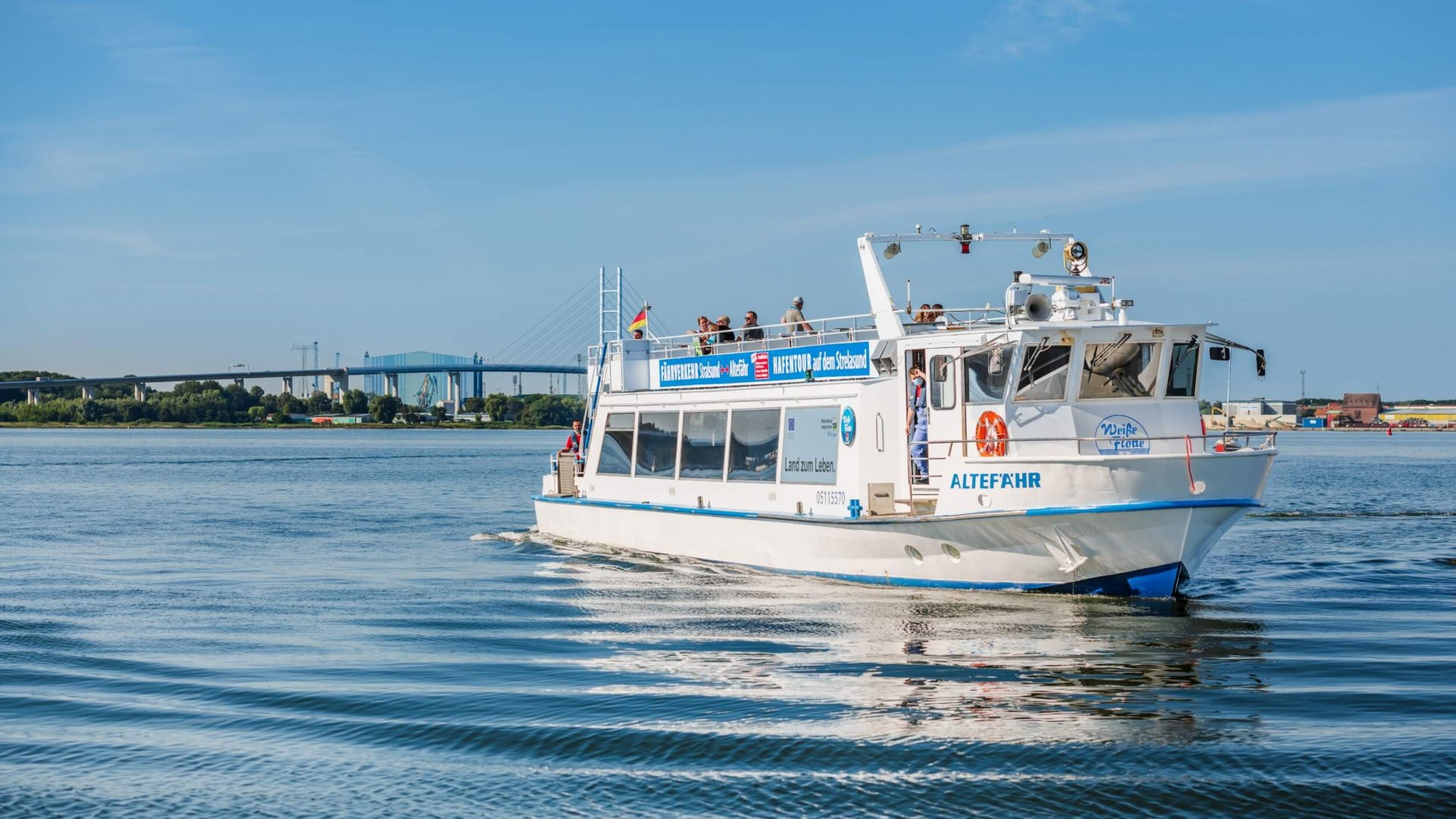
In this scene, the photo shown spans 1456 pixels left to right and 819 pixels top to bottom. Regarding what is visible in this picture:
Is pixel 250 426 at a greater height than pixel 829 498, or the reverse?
pixel 829 498

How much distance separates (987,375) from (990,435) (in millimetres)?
733

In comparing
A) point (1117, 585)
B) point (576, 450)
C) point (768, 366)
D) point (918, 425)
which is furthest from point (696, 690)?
point (576, 450)

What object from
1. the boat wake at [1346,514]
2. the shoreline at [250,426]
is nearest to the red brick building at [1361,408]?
the shoreline at [250,426]

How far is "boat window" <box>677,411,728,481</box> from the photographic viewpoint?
19531 millimetres

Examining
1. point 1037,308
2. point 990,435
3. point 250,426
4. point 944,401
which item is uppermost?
point 1037,308

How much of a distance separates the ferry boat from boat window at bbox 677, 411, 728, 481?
0.04 m

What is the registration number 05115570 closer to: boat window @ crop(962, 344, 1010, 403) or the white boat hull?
the white boat hull

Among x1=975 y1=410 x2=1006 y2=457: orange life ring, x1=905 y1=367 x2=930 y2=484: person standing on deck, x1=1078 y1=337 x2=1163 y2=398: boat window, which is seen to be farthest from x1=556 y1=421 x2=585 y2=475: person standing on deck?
x1=1078 y1=337 x2=1163 y2=398: boat window

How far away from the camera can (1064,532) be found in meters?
Answer: 14.8

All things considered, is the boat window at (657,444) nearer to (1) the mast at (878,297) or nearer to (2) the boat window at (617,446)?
(2) the boat window at (617,446)

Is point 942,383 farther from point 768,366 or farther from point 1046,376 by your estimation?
point 768,366

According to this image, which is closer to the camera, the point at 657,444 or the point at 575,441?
the point at 657,444

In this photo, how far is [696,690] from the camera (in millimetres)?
11023

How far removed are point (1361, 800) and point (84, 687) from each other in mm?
9700
